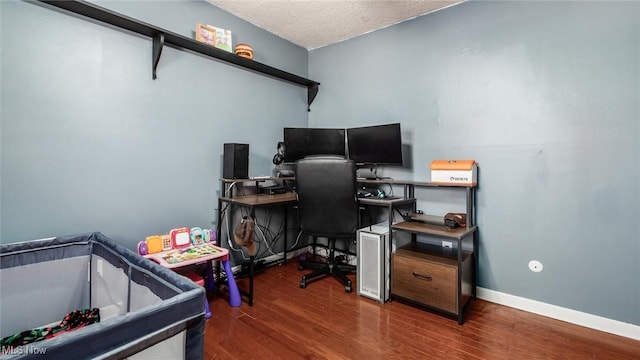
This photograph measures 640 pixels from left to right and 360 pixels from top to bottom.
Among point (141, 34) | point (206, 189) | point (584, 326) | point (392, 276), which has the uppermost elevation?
point (141, 34)

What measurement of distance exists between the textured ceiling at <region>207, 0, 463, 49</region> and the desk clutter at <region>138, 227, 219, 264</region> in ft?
6.44

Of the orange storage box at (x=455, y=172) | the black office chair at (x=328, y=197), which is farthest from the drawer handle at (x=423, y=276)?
the orange storage box at (x=455, y=172)

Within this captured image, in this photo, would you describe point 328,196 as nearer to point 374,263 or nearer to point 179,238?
point 374,263

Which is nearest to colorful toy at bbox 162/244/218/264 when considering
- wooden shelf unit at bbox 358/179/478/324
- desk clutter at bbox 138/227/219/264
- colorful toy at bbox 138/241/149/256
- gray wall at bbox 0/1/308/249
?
desk clutter at bbox 138/227/219/264

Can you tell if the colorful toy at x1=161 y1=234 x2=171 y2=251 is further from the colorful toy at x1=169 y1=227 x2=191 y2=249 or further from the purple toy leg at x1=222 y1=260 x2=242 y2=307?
the purple toy leg at x1=222 y1=260 x2=242 y2=307

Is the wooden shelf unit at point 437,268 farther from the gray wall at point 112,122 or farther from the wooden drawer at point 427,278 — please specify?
the gray wall at point 112,122

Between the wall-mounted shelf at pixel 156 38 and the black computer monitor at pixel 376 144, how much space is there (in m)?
1.06

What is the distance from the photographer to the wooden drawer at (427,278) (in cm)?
199

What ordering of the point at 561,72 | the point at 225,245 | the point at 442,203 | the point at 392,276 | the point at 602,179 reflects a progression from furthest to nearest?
the point at 225,245 → the point at 442,203 → the point at 392,276 → the point at 561,72 → the point at 602,179

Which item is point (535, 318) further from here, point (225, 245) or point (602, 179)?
point (225, 245)

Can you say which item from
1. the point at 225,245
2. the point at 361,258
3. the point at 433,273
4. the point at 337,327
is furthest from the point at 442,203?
the point at 225,245

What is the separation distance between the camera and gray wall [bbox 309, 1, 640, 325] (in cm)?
184

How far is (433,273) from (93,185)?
2.39m

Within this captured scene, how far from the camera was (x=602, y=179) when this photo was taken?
1.89 m
